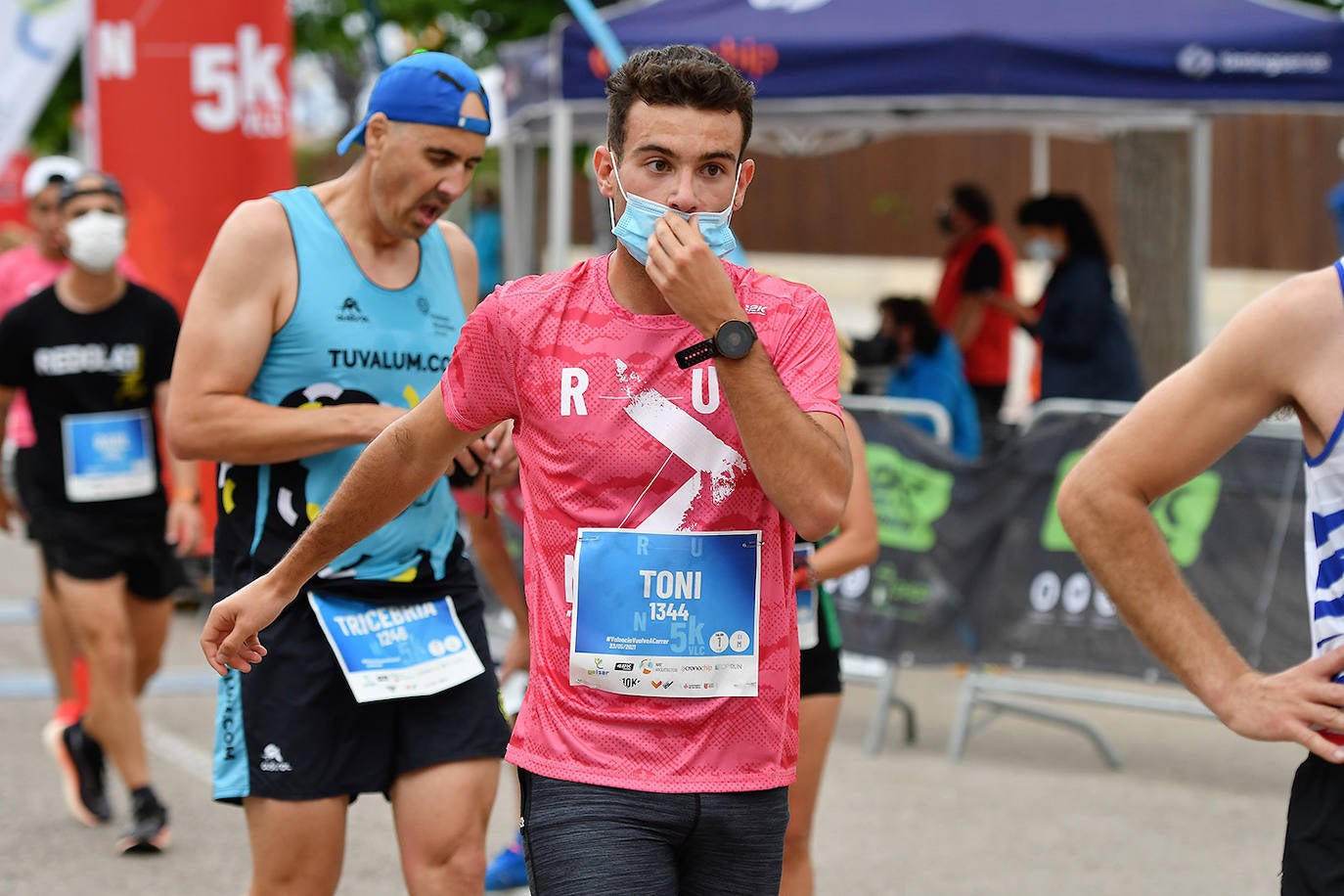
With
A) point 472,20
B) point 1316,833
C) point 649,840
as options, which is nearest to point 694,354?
point 649,840

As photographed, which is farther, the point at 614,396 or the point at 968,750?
the point at 968,750

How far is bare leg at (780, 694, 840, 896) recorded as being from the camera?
4340mm

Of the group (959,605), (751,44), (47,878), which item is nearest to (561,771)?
(47,878)

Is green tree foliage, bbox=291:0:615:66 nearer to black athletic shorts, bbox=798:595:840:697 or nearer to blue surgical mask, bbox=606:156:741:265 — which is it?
black athletic shorts, bbox=798:595:840:697

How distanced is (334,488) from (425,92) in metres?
0.85

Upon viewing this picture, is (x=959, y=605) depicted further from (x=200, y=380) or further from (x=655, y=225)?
(x=655, y=225)

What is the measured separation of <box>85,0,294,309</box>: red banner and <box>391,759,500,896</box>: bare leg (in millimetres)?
5829

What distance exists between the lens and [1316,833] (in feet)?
8.12

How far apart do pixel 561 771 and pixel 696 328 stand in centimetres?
70

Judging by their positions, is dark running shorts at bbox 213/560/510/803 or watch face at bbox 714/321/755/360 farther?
dark running shorts at bbox 213/560/510/803

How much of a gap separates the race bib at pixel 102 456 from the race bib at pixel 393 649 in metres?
3.04

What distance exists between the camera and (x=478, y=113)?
3980mm

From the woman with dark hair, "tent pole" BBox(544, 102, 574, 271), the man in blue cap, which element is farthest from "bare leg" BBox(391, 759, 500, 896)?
the woman with dark hair

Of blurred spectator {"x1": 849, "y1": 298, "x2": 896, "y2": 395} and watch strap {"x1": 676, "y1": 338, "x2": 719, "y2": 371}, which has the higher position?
watch strap {"x1": 676, "y1": 338, "x2": 719, "y2": 371}
